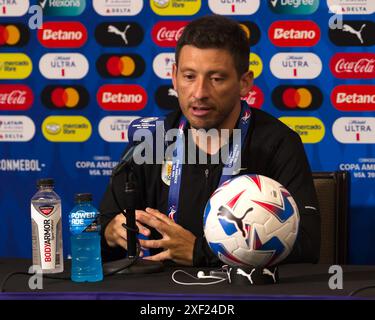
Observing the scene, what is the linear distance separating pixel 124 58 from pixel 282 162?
54.8 inches

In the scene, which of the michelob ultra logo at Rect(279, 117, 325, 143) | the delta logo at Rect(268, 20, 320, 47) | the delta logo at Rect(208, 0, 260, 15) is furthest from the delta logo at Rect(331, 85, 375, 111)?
the delta logo at Rect(208, 0, 260, 15)

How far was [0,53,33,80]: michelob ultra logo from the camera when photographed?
355cm

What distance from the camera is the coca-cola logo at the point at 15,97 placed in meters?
3.56

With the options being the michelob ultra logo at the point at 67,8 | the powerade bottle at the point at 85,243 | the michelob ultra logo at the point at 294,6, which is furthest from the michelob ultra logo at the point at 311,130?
the powerade bottle at the point at 85,243

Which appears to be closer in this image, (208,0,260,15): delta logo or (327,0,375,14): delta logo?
(327,0,375,14): delta logo

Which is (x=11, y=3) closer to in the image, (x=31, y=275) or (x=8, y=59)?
(x=8, y=59)

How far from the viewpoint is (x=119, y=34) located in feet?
11.4

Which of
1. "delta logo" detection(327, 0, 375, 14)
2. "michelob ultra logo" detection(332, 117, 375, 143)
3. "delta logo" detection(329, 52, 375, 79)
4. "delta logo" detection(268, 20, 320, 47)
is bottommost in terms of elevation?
"michelob ultra logo" detection(332, 117, 375, 143)

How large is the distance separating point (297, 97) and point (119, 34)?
89 cm

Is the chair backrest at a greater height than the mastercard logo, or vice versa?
the mastercard logo

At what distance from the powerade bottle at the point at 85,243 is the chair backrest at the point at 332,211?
1116 millimetres

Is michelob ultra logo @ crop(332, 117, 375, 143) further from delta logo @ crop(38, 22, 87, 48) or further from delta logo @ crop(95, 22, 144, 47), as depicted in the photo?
delta logo @ crop(38, 22, 87, 48)

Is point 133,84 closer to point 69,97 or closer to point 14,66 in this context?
point 69,97

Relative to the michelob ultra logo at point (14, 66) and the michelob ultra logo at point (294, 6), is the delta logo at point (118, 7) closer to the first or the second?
the michelob ultra logo at point (14, 66)
